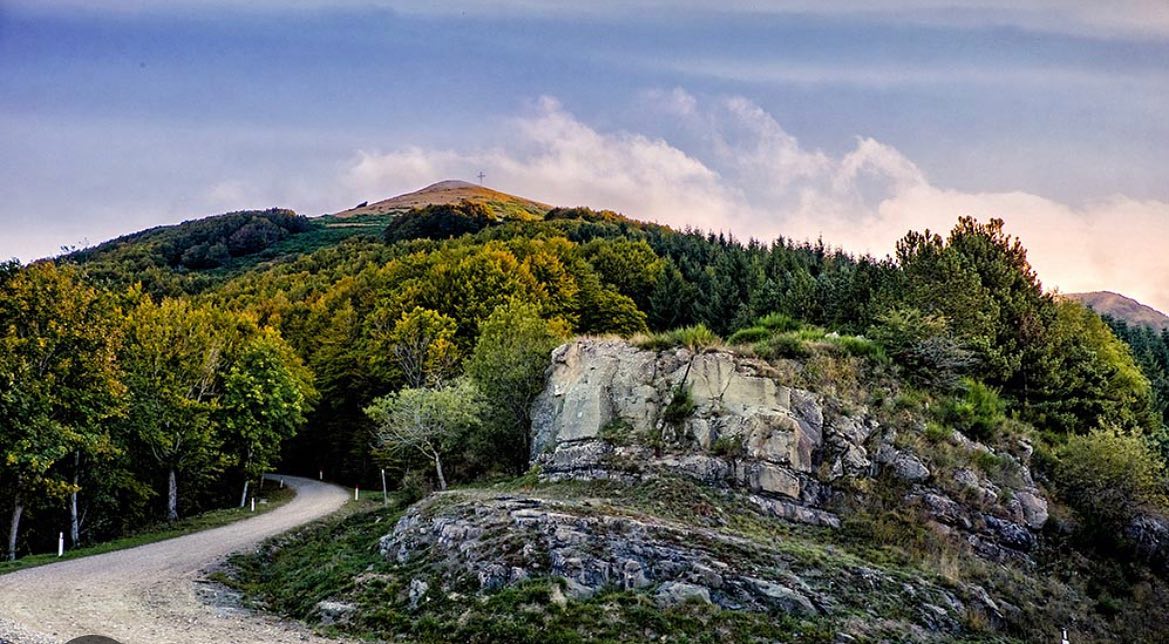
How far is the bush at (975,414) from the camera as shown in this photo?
31.1 meters

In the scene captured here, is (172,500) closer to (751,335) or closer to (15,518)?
(15,518)

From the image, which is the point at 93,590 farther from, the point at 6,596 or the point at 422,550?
the point at 422,550

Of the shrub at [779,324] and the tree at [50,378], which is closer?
the tree at [50,378]

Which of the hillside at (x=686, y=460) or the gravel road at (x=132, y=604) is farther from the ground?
the hillside at (x=686, y=460)

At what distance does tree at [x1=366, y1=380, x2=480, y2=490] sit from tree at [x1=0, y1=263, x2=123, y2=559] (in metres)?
12.6

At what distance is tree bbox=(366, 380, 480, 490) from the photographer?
3609 cm

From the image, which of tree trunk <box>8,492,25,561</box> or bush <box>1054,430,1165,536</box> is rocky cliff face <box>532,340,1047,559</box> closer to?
bush <box>1054,430,1165,536</box>

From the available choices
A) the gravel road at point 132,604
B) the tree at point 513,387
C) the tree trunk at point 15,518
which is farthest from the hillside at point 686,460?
the gravel road at point 132,604

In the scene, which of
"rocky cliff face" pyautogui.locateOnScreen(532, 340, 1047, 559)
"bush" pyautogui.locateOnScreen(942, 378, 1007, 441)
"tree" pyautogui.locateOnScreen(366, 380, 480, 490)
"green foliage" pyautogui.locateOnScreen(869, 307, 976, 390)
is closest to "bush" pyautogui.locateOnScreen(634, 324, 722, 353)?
"rocky cliff face" pyautogui.locateOnScreen(532, 340, 1047, 559)

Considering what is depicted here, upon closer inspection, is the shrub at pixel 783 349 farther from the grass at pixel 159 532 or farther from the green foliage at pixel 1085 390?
the grass at pixel 159 532

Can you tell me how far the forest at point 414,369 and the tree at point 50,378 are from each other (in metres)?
0.09

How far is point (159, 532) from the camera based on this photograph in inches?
1356

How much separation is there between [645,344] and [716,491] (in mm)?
9648

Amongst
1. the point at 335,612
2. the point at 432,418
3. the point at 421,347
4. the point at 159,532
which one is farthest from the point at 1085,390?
the point at 159,532
